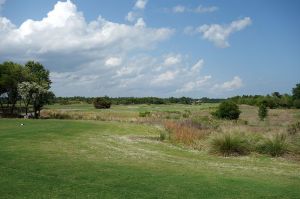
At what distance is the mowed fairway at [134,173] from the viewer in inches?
395

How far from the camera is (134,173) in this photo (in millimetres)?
12281

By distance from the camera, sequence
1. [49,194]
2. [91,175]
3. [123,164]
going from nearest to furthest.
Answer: [49,194] < [91,175] < [123,164]

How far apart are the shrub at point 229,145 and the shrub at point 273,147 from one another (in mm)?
655

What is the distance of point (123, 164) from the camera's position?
551 inches

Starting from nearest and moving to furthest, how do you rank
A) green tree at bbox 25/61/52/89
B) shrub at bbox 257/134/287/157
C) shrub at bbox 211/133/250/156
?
shrub at bbox 211/133/250/156 < shrub at bbox 257/134/287/157 < green tree at bbox 25/61/52/89

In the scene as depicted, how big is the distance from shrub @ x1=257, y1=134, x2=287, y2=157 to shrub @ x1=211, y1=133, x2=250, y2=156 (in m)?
0.65

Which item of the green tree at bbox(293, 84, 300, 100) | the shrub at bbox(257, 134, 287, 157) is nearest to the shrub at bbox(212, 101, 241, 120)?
the shrub at bbox(257, 134, 287, 157)

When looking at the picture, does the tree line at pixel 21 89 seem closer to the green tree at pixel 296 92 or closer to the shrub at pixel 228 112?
the shrub at pixel 228 112

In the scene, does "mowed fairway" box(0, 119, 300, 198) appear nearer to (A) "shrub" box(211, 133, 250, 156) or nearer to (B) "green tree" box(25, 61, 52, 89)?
(A) "shrub" box(211, 133, 250, 156)

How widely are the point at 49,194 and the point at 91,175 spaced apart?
2394 millimetres

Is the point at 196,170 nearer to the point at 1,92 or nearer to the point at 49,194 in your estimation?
the point at 49,194

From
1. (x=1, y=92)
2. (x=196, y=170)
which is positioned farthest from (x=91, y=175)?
(x=1, y=92)

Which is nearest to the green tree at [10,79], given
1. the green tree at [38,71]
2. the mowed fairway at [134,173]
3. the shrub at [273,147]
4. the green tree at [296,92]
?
the green tree at [38,71]

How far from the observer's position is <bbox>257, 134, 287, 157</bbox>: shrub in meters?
18.3
